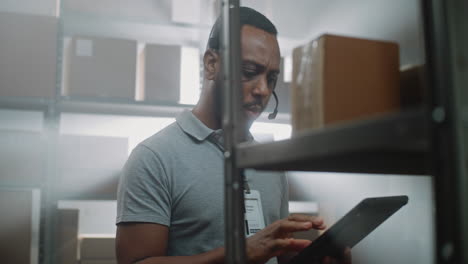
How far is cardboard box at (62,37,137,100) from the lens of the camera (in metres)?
2.21

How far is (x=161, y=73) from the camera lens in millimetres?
2314

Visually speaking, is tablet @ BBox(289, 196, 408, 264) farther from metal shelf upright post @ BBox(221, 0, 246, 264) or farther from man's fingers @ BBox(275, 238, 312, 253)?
metal shelf upright post @ BBox(221, 0, 246, 264)

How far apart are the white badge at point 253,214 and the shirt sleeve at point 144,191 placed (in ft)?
0.70

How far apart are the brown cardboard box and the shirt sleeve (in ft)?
1.85

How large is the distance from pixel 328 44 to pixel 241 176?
0.24 metres

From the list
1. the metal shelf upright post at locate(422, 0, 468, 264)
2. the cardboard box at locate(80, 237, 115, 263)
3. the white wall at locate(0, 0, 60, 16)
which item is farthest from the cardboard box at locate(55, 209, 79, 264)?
the metal shelf upright post at locate(422, 0, 468, 264)

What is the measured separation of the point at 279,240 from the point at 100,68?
1.57 m

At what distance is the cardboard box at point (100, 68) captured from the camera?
2.21 m

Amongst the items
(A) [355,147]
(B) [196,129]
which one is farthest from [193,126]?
(A) [355,147]

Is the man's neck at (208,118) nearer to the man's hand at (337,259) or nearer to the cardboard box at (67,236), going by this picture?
the man's hand at (337,259)

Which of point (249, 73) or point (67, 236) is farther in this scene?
point (67, 236)

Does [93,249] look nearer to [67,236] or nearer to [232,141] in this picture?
[67,236]

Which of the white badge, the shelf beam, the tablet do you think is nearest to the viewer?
the shelf beam

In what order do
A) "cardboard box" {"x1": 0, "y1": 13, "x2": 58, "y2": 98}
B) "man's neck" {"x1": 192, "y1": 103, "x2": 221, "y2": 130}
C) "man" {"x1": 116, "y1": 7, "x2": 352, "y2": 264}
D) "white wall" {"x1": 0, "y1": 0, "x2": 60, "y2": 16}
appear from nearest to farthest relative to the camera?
1. "man" {"x1": 116, "y1": 7, "x2": 352, "y2": 264}
2. "man's neck" {"x1": 192, "y1": 103, "x2": 221, "y2": 130}
3. "cardboard box" {"x1": 0, "y1": 13, "x2": 58, "y2": 98}
4. "white wall" {"x1": 0, "y1": 0, "x2": 60, "y2": 16}
